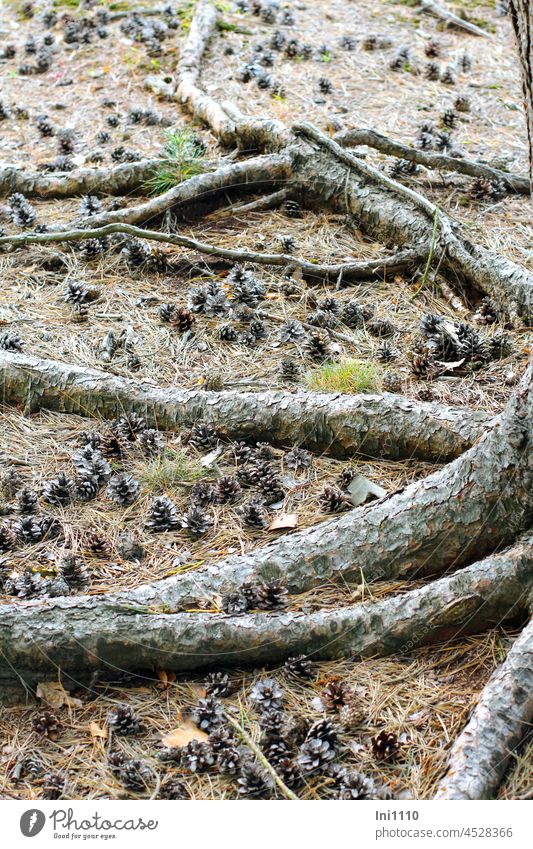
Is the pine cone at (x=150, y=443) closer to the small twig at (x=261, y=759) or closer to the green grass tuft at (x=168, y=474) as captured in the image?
the green grass tuft at (x=168, y=474)

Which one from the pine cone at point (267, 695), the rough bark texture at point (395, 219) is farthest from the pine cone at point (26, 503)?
the rough bark texture at point (395, 219)

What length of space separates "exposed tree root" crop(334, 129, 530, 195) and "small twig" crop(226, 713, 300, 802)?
145 inches

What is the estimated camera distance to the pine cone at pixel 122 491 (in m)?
3.25

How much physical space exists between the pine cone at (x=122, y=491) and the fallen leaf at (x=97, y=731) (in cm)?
95

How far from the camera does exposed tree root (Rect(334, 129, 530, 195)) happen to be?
4.96 m

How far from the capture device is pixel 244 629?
2.63 meters

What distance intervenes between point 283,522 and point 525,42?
1779 mm

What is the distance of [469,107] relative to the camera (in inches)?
248

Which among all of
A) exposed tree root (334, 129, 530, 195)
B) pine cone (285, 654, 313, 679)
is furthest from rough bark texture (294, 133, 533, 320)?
pine cone (285, 654, 313, 679)

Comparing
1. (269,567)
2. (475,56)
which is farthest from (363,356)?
(475,56)

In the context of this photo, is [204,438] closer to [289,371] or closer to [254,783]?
[289,371]

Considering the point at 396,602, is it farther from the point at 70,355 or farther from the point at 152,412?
the point at 70,355

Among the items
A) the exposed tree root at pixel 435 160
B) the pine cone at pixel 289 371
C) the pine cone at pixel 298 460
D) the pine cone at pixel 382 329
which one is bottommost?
the pine cone at pixel 298 460

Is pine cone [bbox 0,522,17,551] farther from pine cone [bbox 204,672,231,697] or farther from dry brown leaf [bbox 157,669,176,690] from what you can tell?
pine cone [bbox 204,672,231,697]
